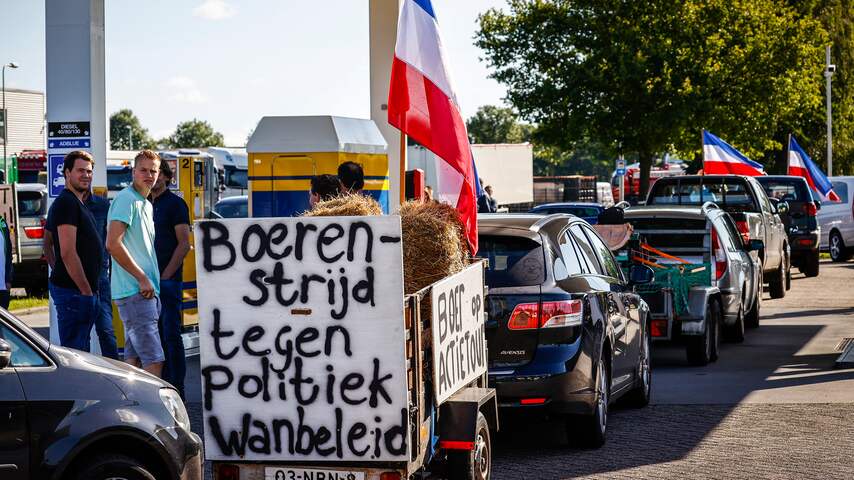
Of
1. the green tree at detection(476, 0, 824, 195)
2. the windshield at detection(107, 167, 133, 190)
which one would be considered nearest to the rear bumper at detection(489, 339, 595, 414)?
the windshield at detection(107, 167, 133, 190)

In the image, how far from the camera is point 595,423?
30.0 feet

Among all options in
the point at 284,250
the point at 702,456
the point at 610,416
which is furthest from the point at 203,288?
the point at 610,416

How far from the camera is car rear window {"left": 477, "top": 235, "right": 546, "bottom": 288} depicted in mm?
8836

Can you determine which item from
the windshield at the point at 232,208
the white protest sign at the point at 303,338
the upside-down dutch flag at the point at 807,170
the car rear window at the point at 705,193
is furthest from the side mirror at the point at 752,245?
the upside-down dutch flag at the point at 807,170

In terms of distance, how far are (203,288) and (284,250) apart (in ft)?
1.43

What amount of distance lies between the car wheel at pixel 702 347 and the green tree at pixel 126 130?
523 feet

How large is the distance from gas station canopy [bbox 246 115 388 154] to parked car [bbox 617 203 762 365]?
3.53 meters

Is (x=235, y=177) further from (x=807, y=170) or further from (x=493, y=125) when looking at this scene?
(x=493, y=125)

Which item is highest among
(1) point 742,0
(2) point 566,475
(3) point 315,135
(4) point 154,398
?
(1) point 742,0

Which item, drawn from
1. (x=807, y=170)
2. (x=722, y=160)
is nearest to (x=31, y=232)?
(x=722, y=160)

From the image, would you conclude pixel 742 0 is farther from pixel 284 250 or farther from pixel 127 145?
pixel 127 145

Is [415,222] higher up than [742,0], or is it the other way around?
[742,0]

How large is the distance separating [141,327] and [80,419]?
3.42m

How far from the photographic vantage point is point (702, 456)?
29.6 ft
